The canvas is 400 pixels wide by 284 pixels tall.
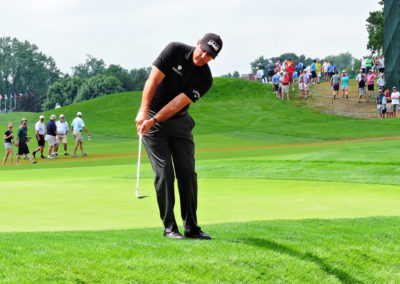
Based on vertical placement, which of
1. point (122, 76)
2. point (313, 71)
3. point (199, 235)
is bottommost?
point (199, 235)

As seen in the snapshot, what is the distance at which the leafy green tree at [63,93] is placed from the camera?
470 ft

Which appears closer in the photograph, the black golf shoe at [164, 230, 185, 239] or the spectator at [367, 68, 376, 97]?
the black golf shoe at [164, 230, 185, 239]

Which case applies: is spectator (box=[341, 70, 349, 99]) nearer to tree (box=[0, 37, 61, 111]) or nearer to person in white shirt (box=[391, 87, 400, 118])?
person in white shirt (box=[391, 87, 400, 118])

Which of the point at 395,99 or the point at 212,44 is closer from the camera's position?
the point at 212,44

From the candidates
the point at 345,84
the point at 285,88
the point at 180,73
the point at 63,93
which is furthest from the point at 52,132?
the point at 63,93

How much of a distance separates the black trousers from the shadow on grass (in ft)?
2.26

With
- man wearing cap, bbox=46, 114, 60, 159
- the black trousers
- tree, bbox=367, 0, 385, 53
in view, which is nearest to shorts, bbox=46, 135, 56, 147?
man wearing cap, bbox=46, 114, 60, 159

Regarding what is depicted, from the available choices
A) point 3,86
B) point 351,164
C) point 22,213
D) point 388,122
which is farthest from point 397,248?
point 3,86

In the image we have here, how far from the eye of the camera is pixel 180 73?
6203mm

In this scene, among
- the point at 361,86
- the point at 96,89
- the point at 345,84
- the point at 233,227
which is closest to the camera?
the point at 233,227

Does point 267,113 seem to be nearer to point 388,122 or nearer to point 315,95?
point 315,95

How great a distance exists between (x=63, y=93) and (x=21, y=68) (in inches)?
1699

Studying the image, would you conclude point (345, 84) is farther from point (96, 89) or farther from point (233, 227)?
point (96, 89)

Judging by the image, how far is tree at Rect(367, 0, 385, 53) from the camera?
3433 inches
